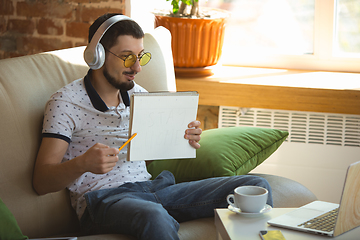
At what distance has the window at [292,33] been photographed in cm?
243

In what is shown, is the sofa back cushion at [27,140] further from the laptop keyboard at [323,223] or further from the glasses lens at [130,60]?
the laptop keyboard at [323,223]

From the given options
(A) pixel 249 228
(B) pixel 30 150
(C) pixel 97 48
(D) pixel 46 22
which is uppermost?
(D) pixel 46 22

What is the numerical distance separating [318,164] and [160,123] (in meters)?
1.28

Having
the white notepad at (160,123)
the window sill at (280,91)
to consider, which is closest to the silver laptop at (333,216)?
the white notepad at (160,123)

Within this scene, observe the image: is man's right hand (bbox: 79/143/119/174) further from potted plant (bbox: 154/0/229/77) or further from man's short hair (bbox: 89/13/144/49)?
potted plant (bbox: 154/0/229/77)

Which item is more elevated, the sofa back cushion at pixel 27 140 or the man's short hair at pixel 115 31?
the man's short hair at pixel 115 31

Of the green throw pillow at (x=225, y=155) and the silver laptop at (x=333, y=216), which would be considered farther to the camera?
the green throw pillow at (x=225, y=155)

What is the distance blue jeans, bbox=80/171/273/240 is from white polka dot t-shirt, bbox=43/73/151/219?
0.20 feet

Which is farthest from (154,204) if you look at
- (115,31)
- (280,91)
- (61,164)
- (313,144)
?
(313,144)

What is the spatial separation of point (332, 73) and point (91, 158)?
1764 mm

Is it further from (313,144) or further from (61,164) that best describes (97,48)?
(313,144)

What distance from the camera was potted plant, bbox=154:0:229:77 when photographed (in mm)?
2125

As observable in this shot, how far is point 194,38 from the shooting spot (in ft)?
7.07

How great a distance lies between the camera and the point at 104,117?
1418mm
